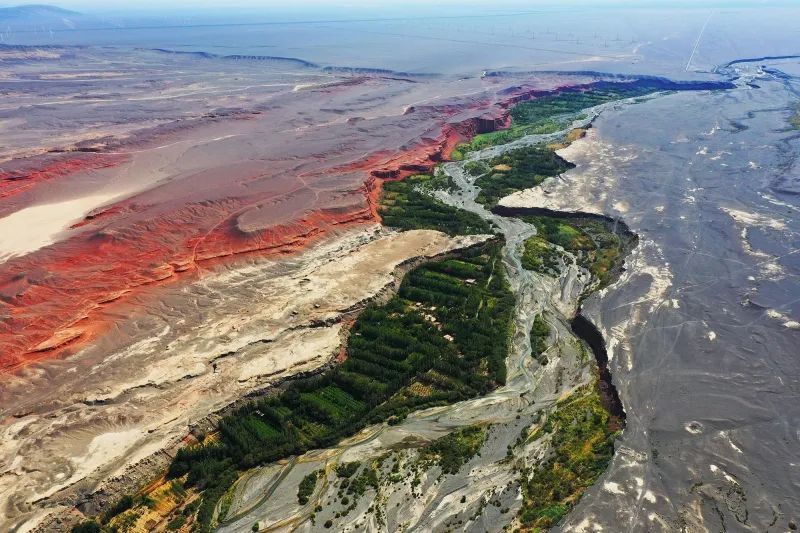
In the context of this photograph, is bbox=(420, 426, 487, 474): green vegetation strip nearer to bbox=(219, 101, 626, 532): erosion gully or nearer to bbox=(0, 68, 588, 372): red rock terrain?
bbox=(219, 101, 626, 532): erosion gully

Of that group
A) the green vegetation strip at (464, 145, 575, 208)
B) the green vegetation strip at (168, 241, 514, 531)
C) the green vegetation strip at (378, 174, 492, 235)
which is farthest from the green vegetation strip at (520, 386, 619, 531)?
the green vegetation strip at (464, 145, 575, 208)

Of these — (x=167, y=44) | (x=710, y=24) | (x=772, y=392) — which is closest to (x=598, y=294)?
(x=772, y=392)

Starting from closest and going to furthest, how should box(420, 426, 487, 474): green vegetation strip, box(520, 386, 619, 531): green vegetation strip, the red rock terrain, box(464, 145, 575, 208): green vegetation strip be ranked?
1. box(520, 386, 619, 531): green vegetation strip
2. box(420, 426, 487, 474): green vegetation strip
3. the red rock terrain
4. box(464, 145, 575, 208): green vegetation strip

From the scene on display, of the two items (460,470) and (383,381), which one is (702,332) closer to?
(460,470)

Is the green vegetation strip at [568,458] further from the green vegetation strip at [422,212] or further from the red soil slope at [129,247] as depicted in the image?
the red soil slope at [129,247]

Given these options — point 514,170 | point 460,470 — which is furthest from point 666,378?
point 514,170

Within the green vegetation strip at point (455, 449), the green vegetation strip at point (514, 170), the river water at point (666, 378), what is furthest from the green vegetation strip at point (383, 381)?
the green vegetation strip at point (514, 170)
